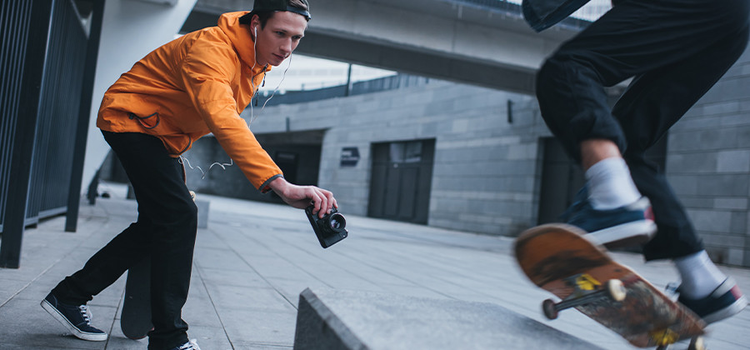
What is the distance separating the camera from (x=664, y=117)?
2.05 meters

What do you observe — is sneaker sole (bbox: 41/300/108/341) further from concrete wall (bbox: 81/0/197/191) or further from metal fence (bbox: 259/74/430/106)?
metal fence (bbox: 259/74/430/106)

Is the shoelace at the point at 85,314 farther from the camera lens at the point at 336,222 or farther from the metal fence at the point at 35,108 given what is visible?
the metal fence at the point at 35,108

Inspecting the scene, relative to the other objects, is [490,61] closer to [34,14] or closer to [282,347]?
[34,14]

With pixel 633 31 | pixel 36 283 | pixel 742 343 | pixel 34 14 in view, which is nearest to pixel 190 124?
pixel 633 31

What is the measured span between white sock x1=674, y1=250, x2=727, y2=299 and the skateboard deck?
2.22 meters

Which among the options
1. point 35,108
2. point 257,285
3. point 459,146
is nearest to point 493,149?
point 459,146

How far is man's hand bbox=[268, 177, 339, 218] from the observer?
6.42 ft

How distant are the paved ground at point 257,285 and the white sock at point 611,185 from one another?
38 centimetres

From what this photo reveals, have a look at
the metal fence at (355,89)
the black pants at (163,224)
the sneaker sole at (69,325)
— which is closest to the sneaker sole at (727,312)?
the black pants at (163,224)

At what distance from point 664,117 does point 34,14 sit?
4.29 m

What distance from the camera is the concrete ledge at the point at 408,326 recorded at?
1.46m

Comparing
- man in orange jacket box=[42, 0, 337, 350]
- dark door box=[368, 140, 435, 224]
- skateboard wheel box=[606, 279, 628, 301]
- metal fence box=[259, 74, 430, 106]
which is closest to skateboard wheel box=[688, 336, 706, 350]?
skateboard wheel box=[606, 279, 628, 301]

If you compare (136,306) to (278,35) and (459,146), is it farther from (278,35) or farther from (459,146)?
(459,146)

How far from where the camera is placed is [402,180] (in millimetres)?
26328
